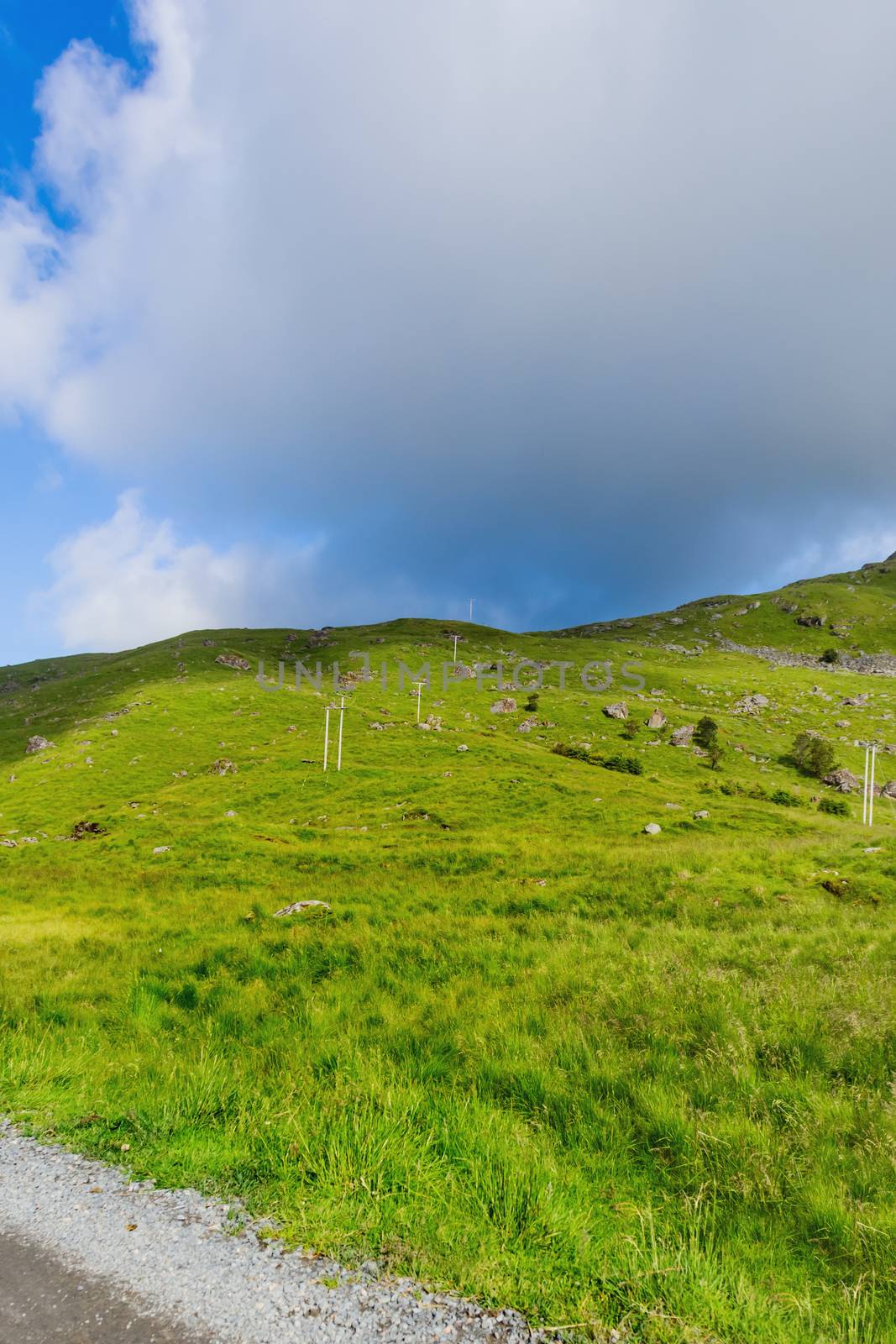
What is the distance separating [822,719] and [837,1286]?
10642cm

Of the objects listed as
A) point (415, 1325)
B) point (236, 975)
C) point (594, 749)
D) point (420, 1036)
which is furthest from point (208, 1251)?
point (594, 749)

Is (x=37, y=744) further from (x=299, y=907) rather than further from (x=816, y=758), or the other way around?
(x=816, y=758)

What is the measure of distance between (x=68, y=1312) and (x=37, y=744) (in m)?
98.1

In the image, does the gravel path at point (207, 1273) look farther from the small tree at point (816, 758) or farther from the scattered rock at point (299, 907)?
the small tree at point (816, 758)

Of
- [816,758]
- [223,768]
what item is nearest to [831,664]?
[816,758]

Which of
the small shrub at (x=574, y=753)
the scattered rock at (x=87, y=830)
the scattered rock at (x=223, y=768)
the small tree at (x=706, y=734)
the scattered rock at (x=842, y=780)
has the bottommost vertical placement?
the scattered rock at (x=87, y=830)

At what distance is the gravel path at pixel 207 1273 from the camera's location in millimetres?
3369

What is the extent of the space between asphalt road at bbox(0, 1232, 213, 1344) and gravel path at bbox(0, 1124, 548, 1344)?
3 cm

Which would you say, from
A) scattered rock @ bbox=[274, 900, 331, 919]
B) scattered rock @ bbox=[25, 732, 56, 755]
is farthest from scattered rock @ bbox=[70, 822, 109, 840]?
scattered rock @ bbox=[25, 732, 56, 755]

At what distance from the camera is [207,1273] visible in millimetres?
3801

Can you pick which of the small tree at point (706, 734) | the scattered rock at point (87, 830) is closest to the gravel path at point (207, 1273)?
the scattered rock at point (87, 830)

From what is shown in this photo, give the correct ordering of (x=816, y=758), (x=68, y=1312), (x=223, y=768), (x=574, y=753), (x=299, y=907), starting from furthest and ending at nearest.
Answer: (x=816, y=758)
(x=574, y=753)
(x=223, y=768)
(x=299, y=907)
(x=68, y=1312)

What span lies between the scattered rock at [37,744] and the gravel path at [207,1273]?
92625 mm

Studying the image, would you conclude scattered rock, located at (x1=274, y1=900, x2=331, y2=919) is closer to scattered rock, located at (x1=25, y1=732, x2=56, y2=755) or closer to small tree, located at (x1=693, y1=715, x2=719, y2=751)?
small tree, located at (x1=693, y1=715, x2=719, y2=751)
